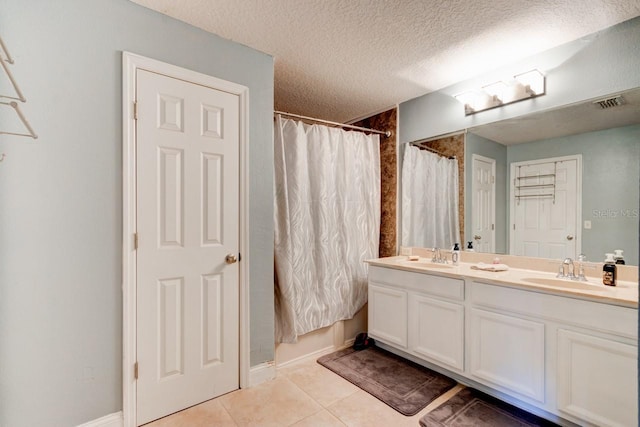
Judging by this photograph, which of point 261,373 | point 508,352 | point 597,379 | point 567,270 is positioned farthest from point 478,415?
point 261,373

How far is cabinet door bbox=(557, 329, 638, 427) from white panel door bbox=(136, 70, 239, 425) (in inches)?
76.4

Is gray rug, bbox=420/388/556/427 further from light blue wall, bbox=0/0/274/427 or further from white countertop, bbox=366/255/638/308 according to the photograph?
light blue wall, bbox=0/0/274/427

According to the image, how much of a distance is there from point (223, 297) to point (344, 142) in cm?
171

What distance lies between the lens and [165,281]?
1756 millimetres

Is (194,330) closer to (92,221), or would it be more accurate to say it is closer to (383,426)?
(92,221)

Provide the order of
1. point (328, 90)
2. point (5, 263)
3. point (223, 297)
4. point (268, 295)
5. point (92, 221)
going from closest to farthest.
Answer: point (5, 263) < point (92, 221) < point (223, 297) < point (268, 295) < point (328, 90)

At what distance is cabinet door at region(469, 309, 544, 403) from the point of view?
1681 millimetres

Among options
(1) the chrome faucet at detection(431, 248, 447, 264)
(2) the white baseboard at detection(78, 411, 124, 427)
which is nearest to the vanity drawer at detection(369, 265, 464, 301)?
(1) the chrome faucet at detection(431, 248, 447, 264)

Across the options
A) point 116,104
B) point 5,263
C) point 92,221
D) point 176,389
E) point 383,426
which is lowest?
point 383,426

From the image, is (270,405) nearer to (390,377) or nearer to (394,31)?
(390,377)

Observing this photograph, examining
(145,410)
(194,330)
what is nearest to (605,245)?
(194,330)

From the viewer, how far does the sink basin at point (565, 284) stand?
5.45 feet

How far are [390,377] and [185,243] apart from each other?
174 centimetres

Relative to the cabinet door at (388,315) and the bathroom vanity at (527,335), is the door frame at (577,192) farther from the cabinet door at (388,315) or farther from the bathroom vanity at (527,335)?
the cabinet door at (388,315)
